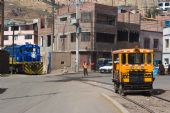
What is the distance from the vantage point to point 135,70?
89.7ft

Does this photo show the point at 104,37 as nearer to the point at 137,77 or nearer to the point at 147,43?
the point at 147,43

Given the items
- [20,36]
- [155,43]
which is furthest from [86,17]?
[20,36]

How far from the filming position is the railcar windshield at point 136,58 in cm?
2766

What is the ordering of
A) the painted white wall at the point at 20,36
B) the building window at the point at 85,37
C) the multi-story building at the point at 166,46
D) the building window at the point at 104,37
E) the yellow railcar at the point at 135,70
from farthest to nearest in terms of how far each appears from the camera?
the painted white wall at the point at 20,36
the building window at the point at 104,37
the building window at the point at 85,37
the multi-story building at the point at 166,46
the yellow railcar at the point at 135,70

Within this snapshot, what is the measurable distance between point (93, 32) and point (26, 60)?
77.4 feet

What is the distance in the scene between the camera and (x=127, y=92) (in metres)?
28.1

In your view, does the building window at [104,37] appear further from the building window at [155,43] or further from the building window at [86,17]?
the building window at [155,43]

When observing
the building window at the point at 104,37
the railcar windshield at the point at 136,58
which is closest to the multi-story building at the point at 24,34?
the building window at the point at 104,37

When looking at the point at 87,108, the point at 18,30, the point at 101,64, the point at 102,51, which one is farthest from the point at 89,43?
the point at 87,108

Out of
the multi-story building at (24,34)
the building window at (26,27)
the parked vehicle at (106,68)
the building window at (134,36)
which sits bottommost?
the parked vehicle at (106,68)

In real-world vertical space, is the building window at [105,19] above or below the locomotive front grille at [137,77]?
above

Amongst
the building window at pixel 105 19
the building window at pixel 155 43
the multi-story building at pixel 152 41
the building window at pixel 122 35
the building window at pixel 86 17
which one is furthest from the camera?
the building window at pixel 155 43

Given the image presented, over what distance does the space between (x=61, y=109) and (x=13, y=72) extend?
44.4 meters

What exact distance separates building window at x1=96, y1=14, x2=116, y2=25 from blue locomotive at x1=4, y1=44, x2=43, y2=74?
24.6m
